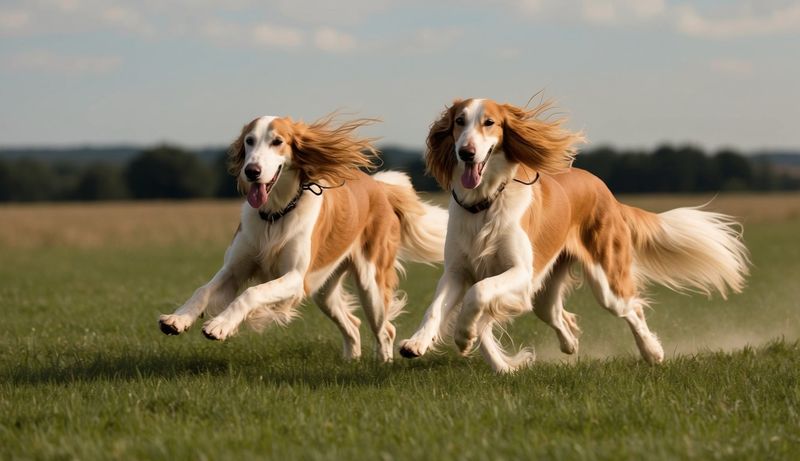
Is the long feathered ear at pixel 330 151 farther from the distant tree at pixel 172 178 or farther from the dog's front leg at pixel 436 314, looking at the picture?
Answer: the distant tree at pixel 172 178

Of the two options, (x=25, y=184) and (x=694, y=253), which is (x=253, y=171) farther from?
(x=25, y=184)

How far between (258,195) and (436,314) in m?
1.39

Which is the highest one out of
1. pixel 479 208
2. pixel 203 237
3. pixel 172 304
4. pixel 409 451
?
pixel 479 208

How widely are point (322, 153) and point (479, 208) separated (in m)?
1.20

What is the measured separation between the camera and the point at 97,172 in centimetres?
8425

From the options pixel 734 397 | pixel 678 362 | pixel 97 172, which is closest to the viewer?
pixel 734 397

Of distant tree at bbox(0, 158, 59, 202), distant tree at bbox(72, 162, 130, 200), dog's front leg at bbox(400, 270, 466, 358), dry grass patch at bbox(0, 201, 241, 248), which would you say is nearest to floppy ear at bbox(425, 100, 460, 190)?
dog's front leg at bbox(400, 270, 466, 358)

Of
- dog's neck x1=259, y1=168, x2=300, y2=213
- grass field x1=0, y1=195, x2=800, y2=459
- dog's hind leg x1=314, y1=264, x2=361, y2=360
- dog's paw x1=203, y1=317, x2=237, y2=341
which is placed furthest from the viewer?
dog's hind leg x1=314, y1=264, x2=361, y2=360

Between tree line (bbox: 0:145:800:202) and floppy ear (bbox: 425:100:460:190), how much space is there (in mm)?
62431

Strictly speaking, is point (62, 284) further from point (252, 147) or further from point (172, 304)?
point (252, 147)

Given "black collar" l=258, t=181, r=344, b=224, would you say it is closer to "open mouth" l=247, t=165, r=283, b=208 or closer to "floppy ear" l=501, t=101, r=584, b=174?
"open mouth" l=247, t=165, r=283, b=208

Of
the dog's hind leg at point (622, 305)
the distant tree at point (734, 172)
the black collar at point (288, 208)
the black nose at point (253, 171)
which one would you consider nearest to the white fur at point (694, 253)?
the dog's hind leg at point (622, 305)

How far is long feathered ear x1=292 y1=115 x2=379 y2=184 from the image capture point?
23.4ft

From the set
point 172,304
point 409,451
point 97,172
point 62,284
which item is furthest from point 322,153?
point 97,172
